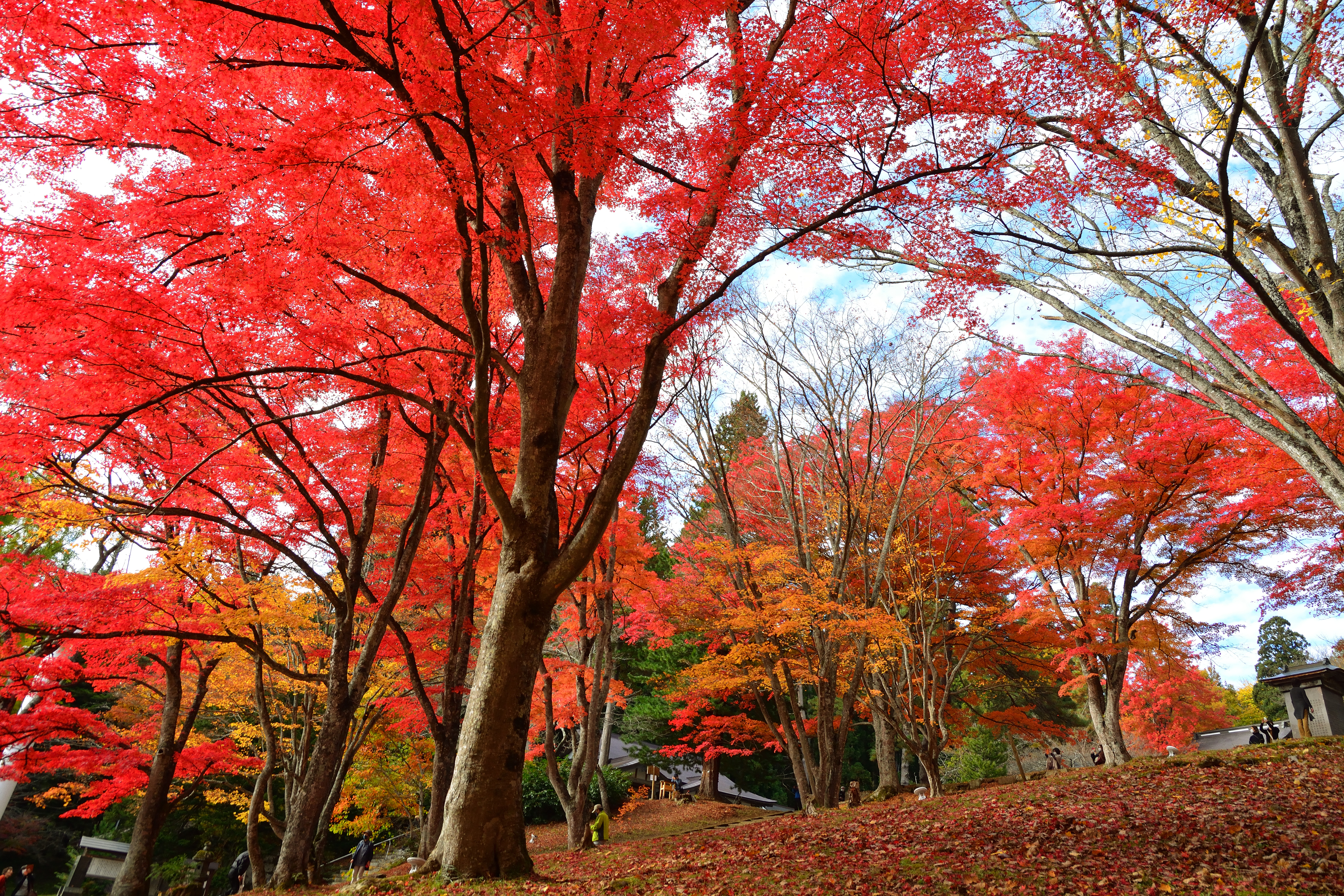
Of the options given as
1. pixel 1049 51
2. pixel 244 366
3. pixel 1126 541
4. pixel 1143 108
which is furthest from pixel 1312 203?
pixel 244 366

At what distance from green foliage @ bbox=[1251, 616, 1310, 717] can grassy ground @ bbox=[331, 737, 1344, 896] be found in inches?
1146

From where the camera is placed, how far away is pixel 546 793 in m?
17.8

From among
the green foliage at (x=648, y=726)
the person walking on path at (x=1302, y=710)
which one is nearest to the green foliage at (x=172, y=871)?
the green foliage at (x=648, y=726)

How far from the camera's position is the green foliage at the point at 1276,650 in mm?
29281

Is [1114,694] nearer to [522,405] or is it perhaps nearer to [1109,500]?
[1109,500]

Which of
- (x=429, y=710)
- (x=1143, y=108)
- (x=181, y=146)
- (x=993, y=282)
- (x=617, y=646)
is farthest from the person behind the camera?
(x=617, y=646)

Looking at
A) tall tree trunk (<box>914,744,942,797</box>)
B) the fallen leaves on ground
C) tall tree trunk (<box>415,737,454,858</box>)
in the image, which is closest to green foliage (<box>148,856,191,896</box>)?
the fallen leaves on ground

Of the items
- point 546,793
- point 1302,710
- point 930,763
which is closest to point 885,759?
point 930,763

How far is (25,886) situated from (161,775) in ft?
29.1

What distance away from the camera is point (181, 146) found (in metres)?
5.69

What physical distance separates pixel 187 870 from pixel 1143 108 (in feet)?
79.5

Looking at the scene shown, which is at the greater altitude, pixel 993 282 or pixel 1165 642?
pixel 993 282

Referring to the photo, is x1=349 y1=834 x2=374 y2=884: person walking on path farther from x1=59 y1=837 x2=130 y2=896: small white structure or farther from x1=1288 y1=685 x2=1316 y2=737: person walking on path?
x1=1288 y1=685 x2=1316 y2=737: person walking on path

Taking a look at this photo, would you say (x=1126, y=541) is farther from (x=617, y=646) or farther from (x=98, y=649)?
(x=98, y=649)
